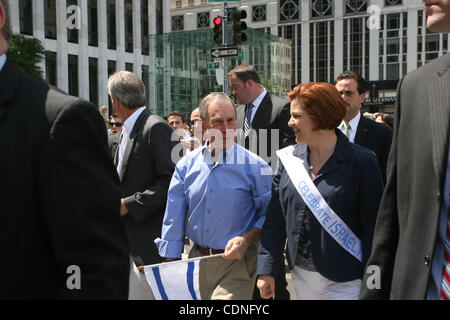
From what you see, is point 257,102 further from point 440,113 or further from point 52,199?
A: point 52,199

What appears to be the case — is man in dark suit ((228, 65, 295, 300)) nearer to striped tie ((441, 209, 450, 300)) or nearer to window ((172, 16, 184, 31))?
striped tie ((441, 209, 450, 300))

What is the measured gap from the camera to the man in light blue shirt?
393 cm

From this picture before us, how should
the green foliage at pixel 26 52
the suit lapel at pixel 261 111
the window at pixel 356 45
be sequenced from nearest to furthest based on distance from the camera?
the suit lapel at pixel 261 111
the green foliage at pixel 26 52
the window at pixel 356 45

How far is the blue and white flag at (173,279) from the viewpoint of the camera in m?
3.83

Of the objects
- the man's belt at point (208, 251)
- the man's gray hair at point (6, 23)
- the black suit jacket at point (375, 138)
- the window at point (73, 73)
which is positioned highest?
the window at point (73, 73)

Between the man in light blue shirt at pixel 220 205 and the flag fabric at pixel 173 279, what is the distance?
97 millimetres

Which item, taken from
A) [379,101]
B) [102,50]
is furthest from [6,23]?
[379,101]

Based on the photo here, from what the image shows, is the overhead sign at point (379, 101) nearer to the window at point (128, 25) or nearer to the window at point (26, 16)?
the window at point (128, 25)

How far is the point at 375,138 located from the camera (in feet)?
17.0

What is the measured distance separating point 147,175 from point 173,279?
995mm

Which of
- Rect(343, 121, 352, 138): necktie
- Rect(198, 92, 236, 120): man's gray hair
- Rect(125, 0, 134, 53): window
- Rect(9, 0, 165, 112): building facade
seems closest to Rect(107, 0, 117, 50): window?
Rect(9, 0, 165, 112): building facade

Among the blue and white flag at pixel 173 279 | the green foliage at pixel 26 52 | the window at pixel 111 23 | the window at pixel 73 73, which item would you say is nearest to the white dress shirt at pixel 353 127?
the blue and white flag at pixel 173 279

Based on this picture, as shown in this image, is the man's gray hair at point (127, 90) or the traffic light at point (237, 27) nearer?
the man's gray hair at point (127, 90)
